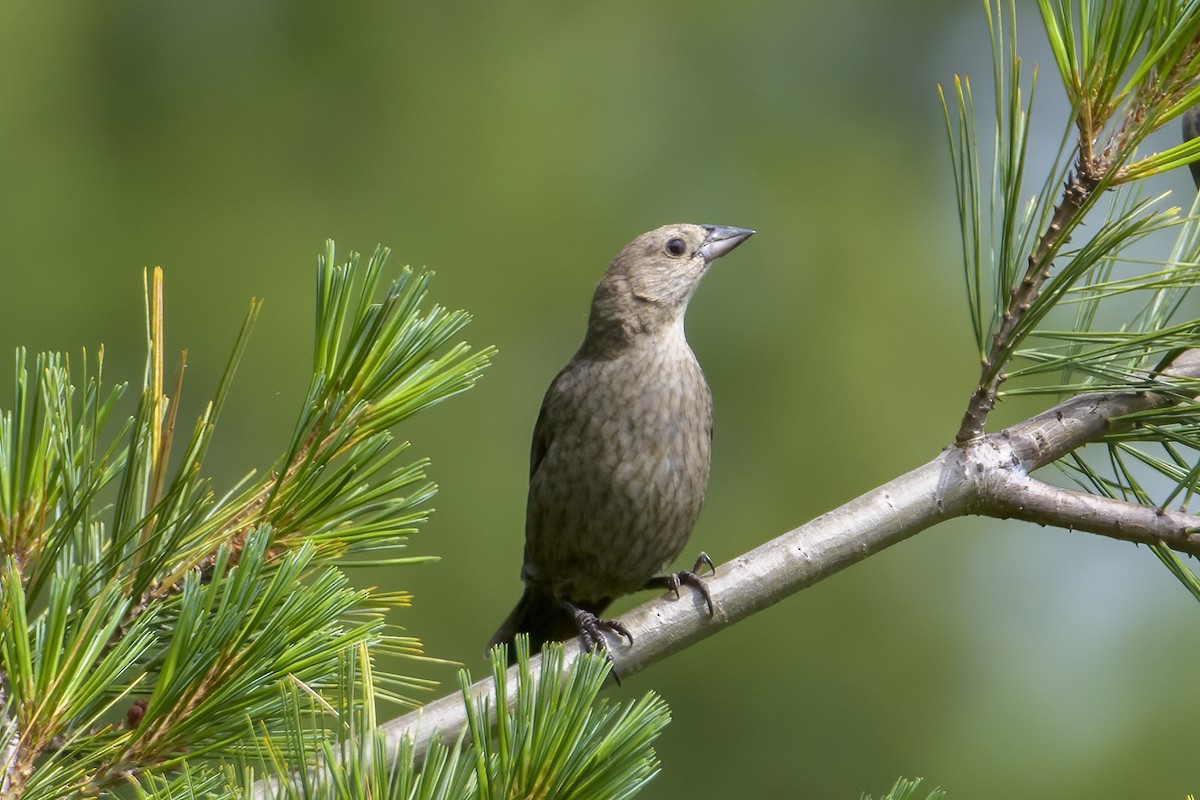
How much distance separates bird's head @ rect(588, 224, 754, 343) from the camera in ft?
12.7

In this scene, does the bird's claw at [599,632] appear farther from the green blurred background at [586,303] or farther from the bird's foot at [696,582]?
the green blurred background at [586,303]

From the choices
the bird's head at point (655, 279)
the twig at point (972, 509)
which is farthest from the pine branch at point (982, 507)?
the bird's head at point (655, 279)

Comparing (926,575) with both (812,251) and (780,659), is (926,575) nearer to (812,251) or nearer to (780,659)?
(780,659)

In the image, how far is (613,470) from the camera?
344 centimetres

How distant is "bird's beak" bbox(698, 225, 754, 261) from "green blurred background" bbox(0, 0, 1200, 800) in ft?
9.53

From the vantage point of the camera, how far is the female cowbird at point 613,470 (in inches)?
135

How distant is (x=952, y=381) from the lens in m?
8.24

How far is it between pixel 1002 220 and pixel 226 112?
23.0ft

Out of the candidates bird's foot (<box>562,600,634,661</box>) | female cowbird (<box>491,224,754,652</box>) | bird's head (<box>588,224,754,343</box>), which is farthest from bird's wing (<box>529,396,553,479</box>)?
bird's foot (<box>562,600,634,661</box>)

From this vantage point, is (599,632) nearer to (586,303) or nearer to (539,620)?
(539,620)

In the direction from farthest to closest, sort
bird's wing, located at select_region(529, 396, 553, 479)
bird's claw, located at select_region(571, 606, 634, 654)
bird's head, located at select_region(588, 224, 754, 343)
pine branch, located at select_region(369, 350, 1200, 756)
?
bird's head, located at select_region(588, 224, 754, 343), bird's wing, located at select_region(529, 396, 553, 479), bird's claw, located at select_region(571, 606, 634, 654), pine branch, located at select_region(369, 350, 1200, 756)

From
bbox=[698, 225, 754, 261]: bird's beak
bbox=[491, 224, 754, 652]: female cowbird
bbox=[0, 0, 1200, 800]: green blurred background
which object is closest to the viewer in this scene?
bbox=[491, 224, 754, 652]: female cowbird

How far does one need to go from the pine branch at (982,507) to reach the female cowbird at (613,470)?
1.19 meters

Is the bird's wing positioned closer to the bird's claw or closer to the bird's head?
the bird's head
